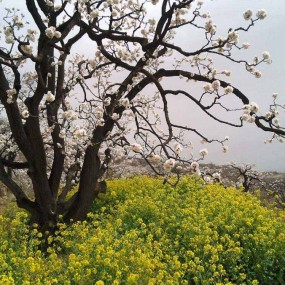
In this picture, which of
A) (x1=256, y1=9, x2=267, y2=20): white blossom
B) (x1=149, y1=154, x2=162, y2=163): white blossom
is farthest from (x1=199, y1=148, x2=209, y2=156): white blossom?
(x1=256, y1=9, x2=267, y2=20): white blossom

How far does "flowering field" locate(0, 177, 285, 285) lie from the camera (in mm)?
6996

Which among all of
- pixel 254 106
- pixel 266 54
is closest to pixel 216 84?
pixel 254 106

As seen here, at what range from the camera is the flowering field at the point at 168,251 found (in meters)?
7.00

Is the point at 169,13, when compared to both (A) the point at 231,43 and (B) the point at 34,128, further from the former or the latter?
(B) the point at 34,128

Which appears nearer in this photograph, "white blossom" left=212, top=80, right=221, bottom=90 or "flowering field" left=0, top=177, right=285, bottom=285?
"flowering field" left=0, top=177, right=285, bottom=285

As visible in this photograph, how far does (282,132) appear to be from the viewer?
9875mm

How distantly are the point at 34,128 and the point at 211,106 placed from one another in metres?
4.05

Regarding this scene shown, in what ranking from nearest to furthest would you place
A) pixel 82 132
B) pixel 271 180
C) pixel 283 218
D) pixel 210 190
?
pixel 82 132
pixel 283 218
pixel 210 190
pixel 271 180

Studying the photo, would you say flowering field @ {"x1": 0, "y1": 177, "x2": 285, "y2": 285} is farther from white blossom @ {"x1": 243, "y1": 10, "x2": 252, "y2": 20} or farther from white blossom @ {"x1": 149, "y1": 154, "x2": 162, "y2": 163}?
white blossom @ {"x1": 243, "y1": 10, "x2": 252, "y2": 20}

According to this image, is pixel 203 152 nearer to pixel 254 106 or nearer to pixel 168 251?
pixel 254 106

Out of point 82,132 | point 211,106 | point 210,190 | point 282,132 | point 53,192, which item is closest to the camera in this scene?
point 82,132

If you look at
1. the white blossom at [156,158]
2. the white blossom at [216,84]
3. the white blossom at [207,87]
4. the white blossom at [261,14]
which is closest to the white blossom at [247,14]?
the white blossom at [261,14]

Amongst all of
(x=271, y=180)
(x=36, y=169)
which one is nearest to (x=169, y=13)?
(x=36, y=169)

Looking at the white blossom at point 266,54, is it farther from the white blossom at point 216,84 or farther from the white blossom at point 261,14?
the white blossom at point 216,84
